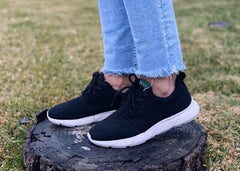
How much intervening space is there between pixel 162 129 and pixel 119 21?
0.60 metres

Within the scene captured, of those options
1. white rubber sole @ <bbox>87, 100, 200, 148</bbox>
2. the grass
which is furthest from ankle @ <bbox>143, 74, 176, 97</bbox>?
the grass

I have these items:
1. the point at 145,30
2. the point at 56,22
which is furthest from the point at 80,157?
the point at 56,22

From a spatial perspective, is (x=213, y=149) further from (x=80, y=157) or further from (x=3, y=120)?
(x=3, y=120)

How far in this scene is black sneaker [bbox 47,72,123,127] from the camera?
5.99ft

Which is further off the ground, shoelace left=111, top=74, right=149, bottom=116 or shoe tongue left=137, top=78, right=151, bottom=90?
shoe tongue left=137, top=78, right=151, bottom=90

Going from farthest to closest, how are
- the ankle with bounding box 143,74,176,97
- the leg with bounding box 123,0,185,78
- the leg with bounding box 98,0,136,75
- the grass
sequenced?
the grass < the leg with bounding box 98,0,136,75 < the ankle with bounding box 143,74,176,97 < the leg with bounding box 123,0,185,78

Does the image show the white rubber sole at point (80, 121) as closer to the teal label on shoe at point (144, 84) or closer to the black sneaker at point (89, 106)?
the black sneaker at point (89, 106)

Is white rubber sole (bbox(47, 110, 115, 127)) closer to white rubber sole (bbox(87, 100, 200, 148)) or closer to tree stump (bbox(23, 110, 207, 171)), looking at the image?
tree stump (bbox(23, 110, 207, 171))

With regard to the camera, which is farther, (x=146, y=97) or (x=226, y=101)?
(x=226, y=101)

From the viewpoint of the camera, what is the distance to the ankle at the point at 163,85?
5.25 feet

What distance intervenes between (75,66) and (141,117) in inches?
87.2

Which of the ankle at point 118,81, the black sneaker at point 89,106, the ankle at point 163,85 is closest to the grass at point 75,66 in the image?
the black sneaker at point 89,106

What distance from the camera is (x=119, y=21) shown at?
1760 mm

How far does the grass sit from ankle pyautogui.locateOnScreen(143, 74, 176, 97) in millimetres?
534
